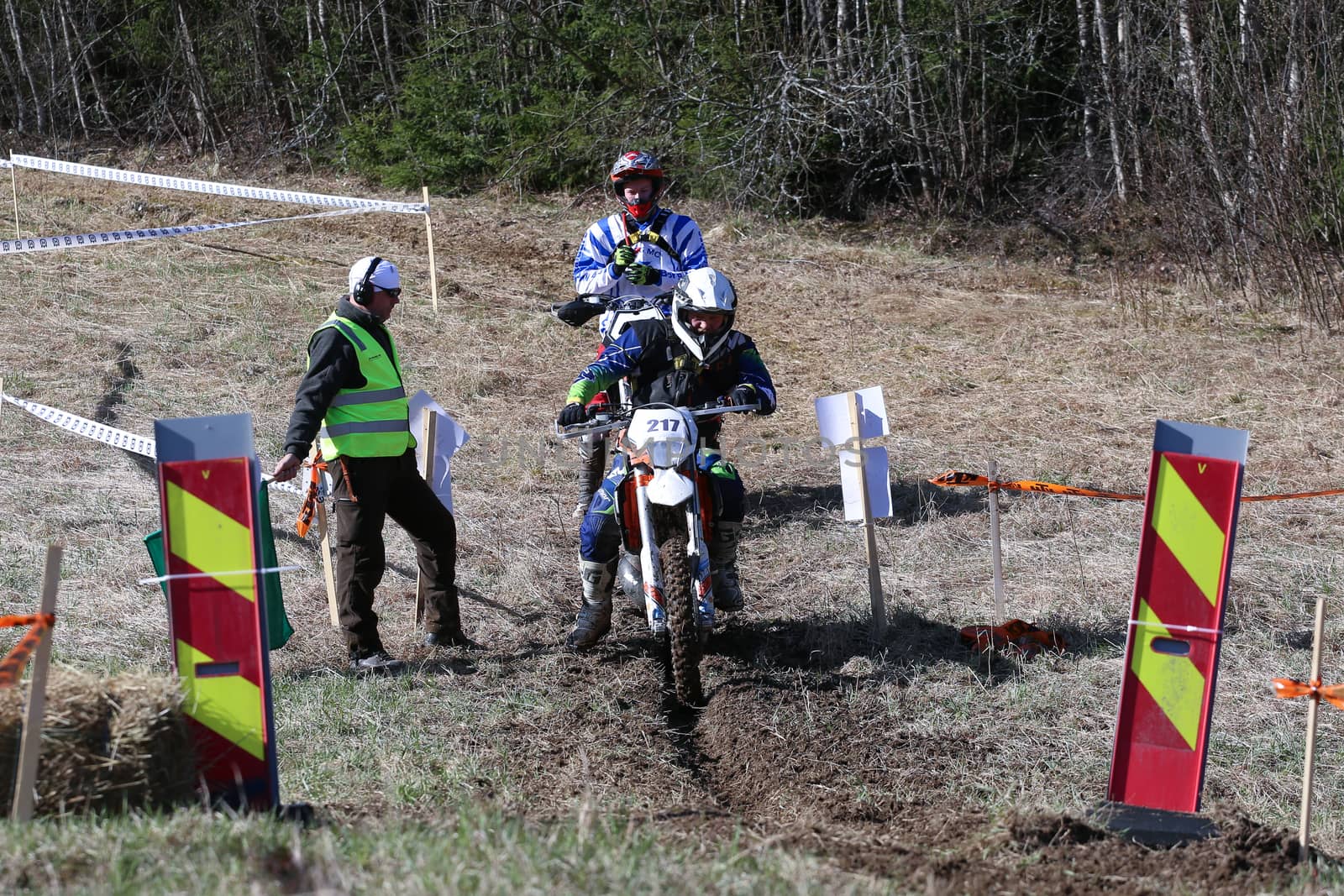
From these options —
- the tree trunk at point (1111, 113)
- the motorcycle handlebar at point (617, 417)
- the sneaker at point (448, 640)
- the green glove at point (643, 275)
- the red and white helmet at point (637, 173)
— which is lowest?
the sneaker at point (448, 640)

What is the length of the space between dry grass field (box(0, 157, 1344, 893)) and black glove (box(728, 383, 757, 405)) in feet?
3.85

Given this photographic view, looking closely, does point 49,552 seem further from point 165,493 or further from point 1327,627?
point 1327,627

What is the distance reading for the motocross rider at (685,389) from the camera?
627 cm

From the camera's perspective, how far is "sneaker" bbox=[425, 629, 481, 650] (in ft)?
21.6

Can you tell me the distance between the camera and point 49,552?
3.78 metres

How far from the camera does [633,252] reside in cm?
789

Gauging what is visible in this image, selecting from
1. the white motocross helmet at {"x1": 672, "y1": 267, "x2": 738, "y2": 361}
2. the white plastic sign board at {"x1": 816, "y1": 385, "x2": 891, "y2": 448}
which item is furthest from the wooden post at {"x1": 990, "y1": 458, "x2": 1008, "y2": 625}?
the white motocross helmet at {"x1": 672, "y1": 267, "x2": 738, "y2": 361}

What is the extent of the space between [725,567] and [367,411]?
1.79 metres

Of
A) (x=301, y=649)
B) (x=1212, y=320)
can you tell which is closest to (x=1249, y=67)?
(x=1212, y=320)

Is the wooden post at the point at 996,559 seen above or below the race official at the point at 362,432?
below

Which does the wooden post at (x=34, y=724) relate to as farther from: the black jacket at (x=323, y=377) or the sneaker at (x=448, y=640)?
the sneaker at (x=448, y=640)

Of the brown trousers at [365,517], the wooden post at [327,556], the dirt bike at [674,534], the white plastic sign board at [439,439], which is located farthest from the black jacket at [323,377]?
the dirt bike at [674,534]

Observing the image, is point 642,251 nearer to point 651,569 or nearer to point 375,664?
point 651,569

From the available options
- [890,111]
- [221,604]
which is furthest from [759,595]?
[890,111]
